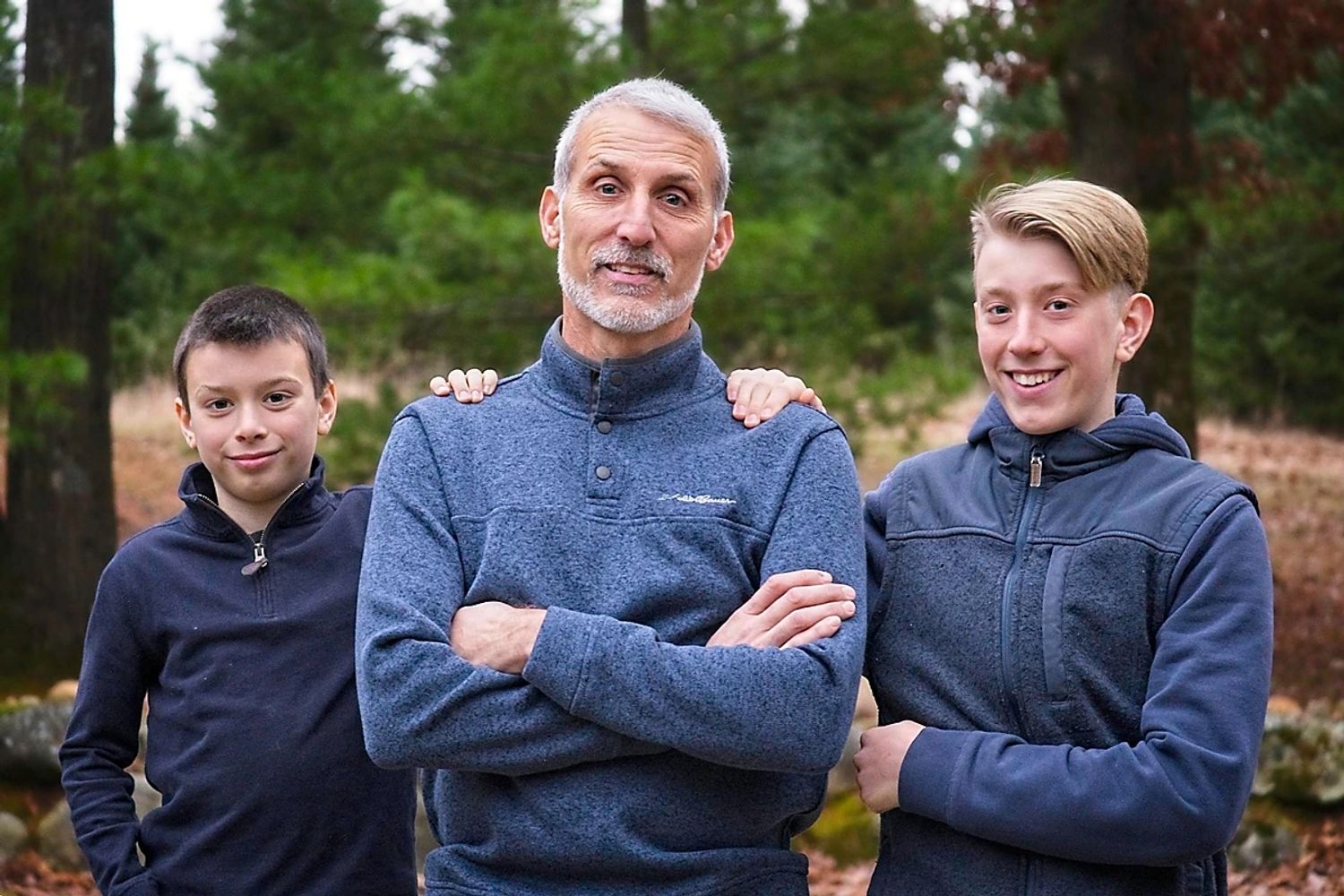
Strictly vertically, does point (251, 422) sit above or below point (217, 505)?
above

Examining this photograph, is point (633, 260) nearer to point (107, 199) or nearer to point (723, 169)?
point (723, 169)

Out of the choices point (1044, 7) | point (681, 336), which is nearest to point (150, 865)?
point (681, 336)

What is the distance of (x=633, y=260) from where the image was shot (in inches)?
99.4

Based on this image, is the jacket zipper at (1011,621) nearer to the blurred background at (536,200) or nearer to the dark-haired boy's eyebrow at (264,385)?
the dark-haired boy's eyebrow at (264,385)

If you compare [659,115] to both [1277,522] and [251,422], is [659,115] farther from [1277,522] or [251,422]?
[1277,522]

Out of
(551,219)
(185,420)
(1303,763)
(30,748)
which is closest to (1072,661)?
(551,219)

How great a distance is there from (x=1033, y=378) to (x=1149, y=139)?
677 centimetres

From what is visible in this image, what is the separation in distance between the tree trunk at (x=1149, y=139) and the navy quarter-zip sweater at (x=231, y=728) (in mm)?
6142

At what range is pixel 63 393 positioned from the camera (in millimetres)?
7570

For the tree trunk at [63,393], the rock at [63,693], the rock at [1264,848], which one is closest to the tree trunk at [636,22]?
the tree trunk at [63,393]

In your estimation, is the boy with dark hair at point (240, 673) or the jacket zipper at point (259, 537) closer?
the boy with dark hair at point (240, 673)

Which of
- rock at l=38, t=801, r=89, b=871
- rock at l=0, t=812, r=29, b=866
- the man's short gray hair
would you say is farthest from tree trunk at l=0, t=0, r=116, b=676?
the man's short gray hair

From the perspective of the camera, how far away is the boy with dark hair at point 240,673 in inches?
103

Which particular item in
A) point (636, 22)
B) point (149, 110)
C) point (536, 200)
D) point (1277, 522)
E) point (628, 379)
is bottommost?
point (1277, 522)
